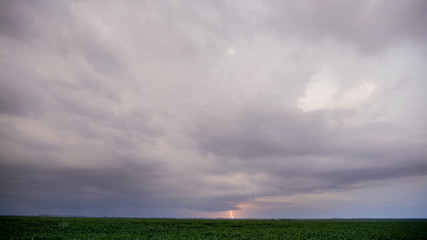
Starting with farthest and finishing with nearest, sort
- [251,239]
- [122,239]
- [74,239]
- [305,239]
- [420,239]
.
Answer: [420,239]
[305,239]
[251,239]
[122,239]
[74,239]

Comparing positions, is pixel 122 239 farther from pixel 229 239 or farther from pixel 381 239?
pixel 381 239

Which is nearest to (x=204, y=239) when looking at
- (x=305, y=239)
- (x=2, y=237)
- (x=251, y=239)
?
(x=251, y=239)

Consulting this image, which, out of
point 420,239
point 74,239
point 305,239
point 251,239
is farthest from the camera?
point 420,239

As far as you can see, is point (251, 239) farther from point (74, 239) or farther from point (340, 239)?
point (74, 239)

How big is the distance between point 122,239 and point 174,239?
335 inches

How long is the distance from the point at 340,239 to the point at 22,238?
55592 millimetres

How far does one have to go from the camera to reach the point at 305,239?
4703 centimetres

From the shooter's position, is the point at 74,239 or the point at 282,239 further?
the point at 282,239

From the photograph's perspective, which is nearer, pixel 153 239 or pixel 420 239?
pixel 153 239

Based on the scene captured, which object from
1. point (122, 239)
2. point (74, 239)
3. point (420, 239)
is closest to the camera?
point (74, 239)

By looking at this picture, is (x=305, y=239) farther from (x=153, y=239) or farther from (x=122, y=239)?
(x=122, y=239)

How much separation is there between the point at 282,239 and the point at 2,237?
1834 inches

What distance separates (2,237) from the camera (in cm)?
3891

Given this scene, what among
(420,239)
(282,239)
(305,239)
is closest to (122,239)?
(282,239)
